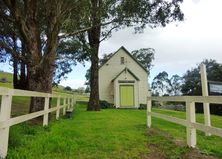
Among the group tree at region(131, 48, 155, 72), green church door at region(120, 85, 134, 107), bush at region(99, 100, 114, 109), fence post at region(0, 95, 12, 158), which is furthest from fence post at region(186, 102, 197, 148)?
tree at region(131, 48, 155, 72)

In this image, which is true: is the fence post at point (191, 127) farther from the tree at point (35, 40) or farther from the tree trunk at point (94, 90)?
the tree trunk at point (94, 90)

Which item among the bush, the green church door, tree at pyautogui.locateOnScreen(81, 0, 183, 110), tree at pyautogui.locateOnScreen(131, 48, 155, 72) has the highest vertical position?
tree at pyautogui.locateOnScreen(131, 48, 155, 72)

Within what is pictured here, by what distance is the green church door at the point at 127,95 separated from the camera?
32000 millimetres

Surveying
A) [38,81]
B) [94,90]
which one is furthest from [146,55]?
[38,81]

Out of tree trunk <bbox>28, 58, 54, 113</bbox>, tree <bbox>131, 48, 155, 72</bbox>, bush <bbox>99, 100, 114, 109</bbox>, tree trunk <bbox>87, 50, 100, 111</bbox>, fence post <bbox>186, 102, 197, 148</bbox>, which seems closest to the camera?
fence post <bbox>186, 102, 197, 148</bbox>

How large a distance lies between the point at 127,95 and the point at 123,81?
1.64 metres

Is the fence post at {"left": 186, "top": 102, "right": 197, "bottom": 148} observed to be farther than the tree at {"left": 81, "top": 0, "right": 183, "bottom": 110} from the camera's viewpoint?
No

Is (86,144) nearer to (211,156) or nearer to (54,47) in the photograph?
(211,156)

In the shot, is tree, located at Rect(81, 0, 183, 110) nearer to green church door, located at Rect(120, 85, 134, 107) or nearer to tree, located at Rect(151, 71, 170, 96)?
green church door, located at Rect(120, 85, 134, 107)

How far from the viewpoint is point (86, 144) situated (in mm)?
6098

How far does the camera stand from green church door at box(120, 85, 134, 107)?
1260 inches

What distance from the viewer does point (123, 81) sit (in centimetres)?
3225

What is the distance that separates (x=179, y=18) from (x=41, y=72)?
34.2 ft

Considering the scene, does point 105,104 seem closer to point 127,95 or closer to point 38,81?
point 127,95
